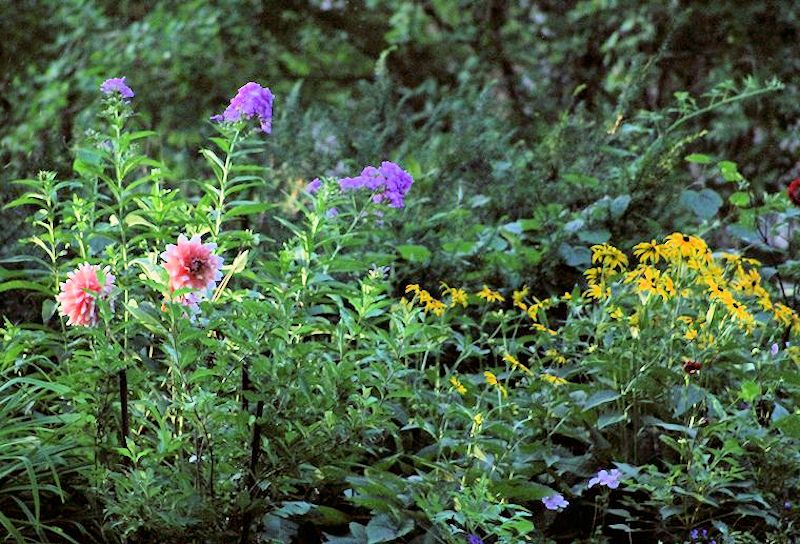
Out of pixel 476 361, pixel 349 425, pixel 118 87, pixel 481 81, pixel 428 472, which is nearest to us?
pixel 349 425

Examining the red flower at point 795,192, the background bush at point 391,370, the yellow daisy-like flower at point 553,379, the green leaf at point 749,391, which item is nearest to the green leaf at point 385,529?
the background bush at point 391,370

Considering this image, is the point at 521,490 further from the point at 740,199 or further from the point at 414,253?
the point at 740,199

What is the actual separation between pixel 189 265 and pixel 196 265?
0.04 ft

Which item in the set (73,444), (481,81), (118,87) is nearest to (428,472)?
(73,444)

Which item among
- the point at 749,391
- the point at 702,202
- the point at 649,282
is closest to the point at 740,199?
the point at 702,202

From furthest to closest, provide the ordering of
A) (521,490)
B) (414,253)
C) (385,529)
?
1. (414,253)
2. (521,490)
3. (385,529)

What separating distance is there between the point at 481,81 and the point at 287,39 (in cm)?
119

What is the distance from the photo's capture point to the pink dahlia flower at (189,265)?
215cm

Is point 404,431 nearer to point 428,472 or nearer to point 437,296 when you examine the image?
point 428,472

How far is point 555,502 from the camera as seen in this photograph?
2.45m

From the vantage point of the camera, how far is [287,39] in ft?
23.8

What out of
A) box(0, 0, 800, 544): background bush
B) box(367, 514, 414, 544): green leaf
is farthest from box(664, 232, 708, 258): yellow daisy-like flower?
box(367, 514, 414, 544): green leaf

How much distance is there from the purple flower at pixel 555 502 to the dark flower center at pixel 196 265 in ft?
2.78

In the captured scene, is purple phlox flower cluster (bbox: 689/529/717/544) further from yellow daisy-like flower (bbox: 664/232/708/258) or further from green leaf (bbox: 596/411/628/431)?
yellow daisy-like flower (bbox: 664/232/708/258)
